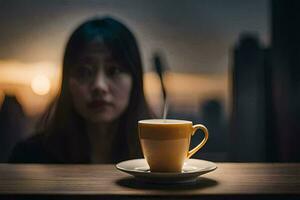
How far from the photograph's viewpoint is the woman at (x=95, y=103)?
1.05 metres

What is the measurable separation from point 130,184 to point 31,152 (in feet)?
1.42

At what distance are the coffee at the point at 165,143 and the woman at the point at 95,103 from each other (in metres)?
0.33

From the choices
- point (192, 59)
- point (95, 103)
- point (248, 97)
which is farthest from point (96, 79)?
point (248, 97)

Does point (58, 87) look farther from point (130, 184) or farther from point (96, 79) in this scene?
point (130, 184)

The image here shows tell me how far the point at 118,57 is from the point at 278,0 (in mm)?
396

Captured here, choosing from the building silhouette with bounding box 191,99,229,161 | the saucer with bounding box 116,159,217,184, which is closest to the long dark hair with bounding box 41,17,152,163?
the building silhouette with bounding box 191,99,229,161

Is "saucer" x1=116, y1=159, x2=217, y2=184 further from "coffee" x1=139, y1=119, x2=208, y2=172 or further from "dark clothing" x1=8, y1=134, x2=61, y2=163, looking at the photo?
"dark clothing" x1=8, y1=134, x2=61, y2=163

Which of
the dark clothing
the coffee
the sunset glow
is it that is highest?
the sunset glow

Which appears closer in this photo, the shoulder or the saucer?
the saucer

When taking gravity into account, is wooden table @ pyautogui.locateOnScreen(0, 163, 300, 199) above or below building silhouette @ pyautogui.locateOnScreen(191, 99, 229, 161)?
below

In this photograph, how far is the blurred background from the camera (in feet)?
3.37

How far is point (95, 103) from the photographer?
1059 millimetres

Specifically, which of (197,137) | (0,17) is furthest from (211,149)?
(0,17)

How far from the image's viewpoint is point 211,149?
1053 millimetres
